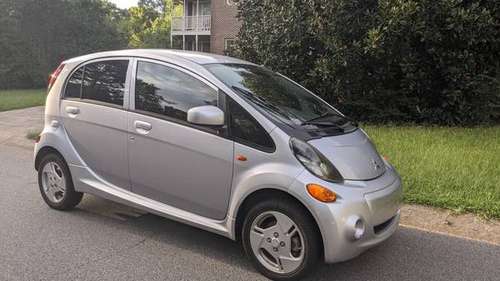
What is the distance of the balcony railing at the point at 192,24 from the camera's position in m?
33.0

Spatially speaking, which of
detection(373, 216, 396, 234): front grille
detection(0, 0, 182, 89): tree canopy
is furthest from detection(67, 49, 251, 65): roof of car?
detection(0, 0, 182, 89): tree canopy

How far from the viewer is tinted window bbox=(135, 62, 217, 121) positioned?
14.4ft

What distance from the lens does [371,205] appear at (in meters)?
3.80

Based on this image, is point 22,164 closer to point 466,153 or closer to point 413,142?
point 413,142

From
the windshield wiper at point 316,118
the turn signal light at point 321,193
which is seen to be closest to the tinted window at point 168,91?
the windshield wiper at point 316,118

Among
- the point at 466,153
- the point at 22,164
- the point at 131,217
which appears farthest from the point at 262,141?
the point at 22,164

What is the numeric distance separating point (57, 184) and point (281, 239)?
9.08 ft

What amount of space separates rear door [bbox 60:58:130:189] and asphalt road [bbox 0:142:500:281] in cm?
56

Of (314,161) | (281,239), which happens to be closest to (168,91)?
(314,161)

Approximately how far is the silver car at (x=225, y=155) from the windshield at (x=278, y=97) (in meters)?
0.02

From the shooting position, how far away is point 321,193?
12.1 ft

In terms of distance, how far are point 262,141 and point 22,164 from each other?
544cm

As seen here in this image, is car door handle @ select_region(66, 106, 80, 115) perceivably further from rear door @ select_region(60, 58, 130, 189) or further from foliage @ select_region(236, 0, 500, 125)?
foliage @ select_region(236, 0, 500, 125)

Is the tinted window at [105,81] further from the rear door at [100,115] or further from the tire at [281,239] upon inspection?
the tire at [281,239]
